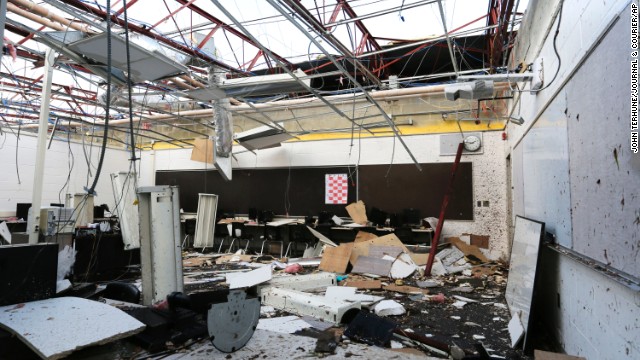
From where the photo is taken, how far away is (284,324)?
9.11ft

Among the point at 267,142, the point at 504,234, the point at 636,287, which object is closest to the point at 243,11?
the point at 267,142

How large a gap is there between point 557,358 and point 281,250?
5414 mm

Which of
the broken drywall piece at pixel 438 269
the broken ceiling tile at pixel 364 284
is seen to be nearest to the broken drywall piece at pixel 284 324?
the broken ceiling tile at pixel 364 284

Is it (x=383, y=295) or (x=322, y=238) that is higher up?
(x=322, y=238)

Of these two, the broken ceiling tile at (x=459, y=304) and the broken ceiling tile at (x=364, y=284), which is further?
the broken ceiling tile at (x=364, y=284)

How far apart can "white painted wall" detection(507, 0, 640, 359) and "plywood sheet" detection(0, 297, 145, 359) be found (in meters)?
2.63

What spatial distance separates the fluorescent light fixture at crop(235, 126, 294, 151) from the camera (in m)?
5.89

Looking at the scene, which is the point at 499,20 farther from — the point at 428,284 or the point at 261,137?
the point at 261,137

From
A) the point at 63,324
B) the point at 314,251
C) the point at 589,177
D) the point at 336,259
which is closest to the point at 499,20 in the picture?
the point at 589,177

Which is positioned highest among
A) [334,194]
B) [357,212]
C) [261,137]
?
[261,137]

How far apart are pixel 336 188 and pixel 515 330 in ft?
14.5

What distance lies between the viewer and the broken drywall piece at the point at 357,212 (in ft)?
20.6

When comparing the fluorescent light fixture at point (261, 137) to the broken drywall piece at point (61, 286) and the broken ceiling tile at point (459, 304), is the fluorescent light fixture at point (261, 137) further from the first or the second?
the broken ceiling tile at point (459, 304)

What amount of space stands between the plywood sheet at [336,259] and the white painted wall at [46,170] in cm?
524
